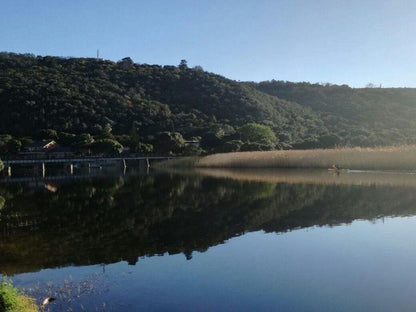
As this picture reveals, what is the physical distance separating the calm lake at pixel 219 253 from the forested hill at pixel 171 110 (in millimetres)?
50795

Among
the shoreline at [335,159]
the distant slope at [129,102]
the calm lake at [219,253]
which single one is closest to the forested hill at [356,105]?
the distant slope at [129,102]

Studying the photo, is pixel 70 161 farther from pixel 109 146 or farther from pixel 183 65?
pixel 183 65

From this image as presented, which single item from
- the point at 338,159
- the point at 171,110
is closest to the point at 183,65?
the point at 171,110

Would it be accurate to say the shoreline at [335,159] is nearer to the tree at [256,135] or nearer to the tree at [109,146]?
the tree at [109,146]

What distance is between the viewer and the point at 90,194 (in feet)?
89.9

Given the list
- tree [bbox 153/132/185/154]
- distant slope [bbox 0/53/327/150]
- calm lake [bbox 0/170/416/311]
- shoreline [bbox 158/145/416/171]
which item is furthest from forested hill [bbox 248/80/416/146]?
calm lake [bbox 0/170/416/311]

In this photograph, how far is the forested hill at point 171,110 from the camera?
79.4 metres

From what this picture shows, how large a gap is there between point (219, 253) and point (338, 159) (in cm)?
3174

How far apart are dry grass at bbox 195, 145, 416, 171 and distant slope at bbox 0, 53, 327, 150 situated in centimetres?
3666

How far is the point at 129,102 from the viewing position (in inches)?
3762

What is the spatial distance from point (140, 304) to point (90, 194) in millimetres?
20374

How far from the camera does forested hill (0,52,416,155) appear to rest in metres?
79.4

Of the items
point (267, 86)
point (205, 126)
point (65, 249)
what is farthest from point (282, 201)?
point (267, 86)

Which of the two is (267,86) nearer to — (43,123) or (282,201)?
(43,123)
